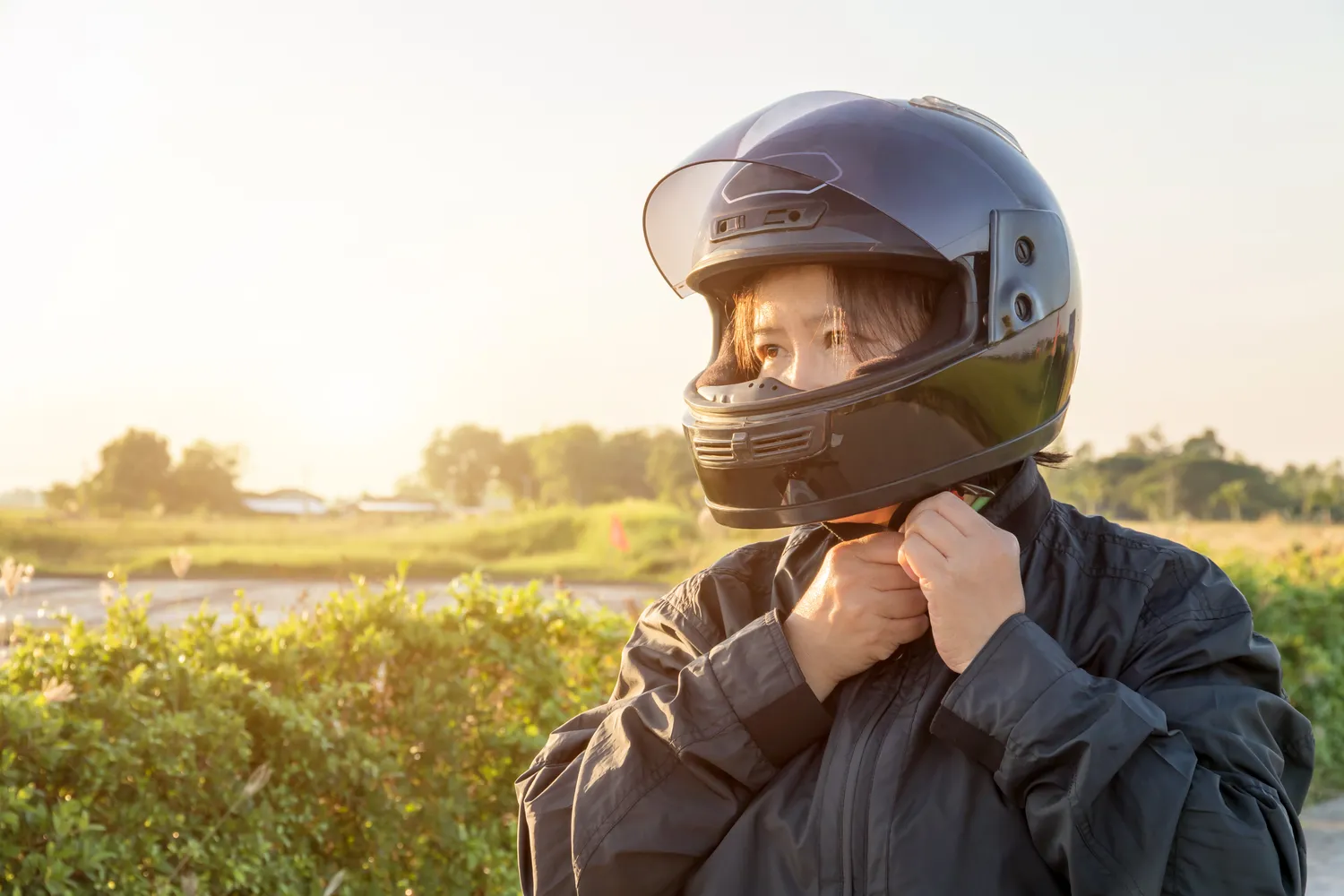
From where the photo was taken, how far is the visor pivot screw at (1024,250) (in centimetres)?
171

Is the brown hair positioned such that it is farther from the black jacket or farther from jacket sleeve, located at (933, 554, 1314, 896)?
jacket sleeve, located at (933, 554, 1314, 896)

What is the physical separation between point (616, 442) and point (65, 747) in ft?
79.9

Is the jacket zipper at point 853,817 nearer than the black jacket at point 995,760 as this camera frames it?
No

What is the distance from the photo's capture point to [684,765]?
63.1 inches

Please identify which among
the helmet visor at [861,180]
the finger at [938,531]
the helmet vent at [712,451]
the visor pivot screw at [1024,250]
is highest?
the helmet visor at [861,180]

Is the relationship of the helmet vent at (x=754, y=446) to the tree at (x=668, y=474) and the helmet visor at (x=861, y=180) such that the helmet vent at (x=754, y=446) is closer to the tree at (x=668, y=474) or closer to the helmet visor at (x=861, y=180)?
the helmet visor at (x=861, y=180)

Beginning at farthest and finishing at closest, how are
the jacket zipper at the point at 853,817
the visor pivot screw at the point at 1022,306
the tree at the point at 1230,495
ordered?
the tree at the point at 1230,495
the visor pivot screw at the point at 1022,306
the jacket zipper at the point at 853,817

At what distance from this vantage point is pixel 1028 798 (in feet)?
4.58

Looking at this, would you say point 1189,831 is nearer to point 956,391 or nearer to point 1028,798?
point 1028,798

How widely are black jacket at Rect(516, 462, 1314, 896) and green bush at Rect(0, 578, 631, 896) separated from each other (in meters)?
2.01

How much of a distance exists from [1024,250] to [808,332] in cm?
36

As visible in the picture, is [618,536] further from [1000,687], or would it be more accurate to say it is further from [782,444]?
[1000,687]

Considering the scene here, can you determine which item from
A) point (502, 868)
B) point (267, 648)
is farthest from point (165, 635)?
point (502, 868)

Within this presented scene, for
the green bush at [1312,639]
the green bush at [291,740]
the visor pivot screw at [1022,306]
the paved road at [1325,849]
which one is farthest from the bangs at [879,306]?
the green bush at [1312,639]
